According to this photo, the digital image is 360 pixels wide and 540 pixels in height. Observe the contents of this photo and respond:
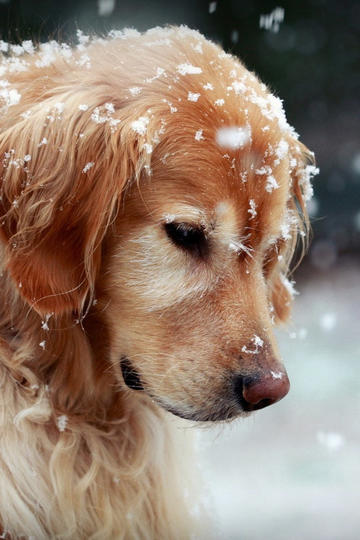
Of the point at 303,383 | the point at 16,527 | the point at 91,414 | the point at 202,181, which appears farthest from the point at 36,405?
the point at 303,383

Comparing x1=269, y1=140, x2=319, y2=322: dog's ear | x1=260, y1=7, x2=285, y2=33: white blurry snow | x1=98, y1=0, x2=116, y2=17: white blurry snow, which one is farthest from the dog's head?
x1=260, y1=7, x2=285, y2=33: white blurry snow

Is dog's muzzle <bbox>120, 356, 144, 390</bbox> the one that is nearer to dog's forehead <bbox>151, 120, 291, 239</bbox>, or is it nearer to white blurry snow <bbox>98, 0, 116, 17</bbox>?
dog's forehead <bbox>151, 120, 291, 239</bbox>

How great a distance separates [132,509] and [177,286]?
75 cm

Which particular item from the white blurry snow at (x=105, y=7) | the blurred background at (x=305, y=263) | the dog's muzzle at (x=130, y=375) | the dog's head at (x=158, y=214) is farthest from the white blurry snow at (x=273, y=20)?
the dog's muzzle at (x=130, y=375)

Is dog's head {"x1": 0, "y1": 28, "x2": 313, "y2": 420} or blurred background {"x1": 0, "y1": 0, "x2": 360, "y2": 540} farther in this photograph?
blurred background {"x1": 0, "y1": 0, "x2": 360, "y2": 540}

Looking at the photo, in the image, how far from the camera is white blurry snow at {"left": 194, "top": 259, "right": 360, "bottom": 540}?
3.13 m

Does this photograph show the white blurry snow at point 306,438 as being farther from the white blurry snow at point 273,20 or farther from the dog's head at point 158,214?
the white blurry snow at point 273,20

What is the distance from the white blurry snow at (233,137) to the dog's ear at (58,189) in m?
0.19

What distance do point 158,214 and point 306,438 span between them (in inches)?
116

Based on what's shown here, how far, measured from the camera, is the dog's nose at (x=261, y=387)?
179cm

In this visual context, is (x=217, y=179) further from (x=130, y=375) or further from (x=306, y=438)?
(x=306, y=438)

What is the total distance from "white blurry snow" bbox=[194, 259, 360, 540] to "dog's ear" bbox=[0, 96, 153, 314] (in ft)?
2.18

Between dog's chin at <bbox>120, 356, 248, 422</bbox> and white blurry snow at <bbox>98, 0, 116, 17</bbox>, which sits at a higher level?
white blurry snow at <bbox>98, 0, 116, 17</bbox>

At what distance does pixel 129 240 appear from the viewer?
187 centimetres
